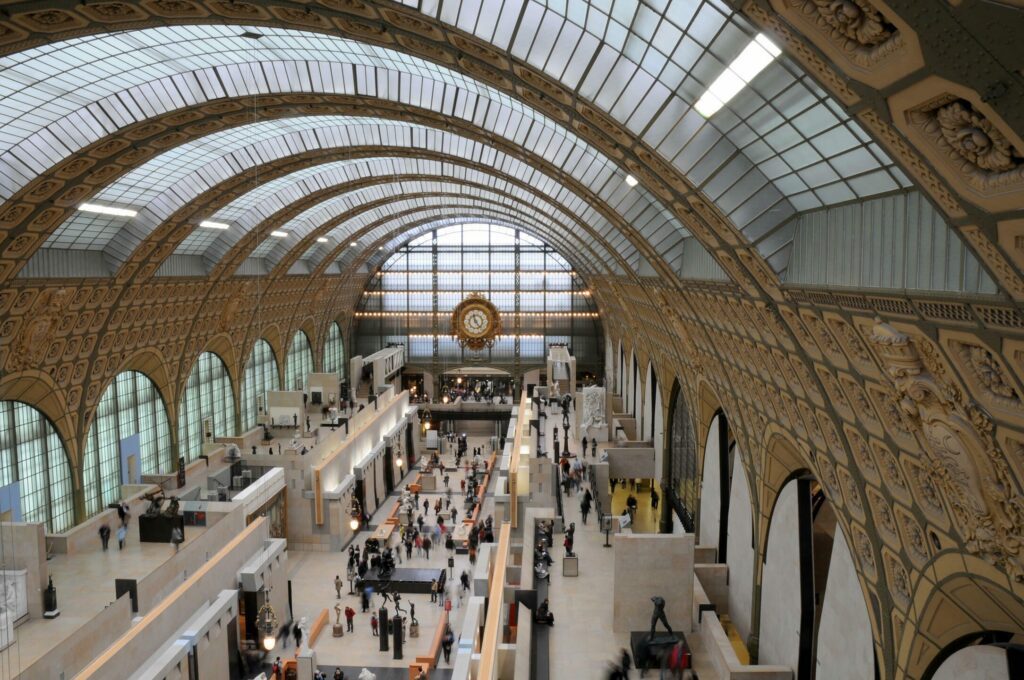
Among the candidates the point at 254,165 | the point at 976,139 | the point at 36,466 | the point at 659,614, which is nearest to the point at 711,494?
the point at 659,614

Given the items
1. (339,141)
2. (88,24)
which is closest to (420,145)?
(339,141)

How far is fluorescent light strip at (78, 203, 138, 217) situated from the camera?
90.4 feet

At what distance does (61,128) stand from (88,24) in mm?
6836

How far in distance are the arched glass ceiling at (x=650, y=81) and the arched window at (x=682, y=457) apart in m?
15.9

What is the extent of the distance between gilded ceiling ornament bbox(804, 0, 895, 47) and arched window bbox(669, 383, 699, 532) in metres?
26.8

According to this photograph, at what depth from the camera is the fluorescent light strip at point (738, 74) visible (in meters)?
9.62

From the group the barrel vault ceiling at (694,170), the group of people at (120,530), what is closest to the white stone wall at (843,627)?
the barrel vault ceiling at (694,170)

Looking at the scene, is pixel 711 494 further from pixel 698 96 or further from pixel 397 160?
pixel 397 160

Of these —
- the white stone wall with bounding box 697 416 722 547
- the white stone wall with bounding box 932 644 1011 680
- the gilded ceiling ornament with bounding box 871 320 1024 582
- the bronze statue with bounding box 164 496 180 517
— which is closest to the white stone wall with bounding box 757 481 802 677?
the white stone wall with bounding box 697 416 722 547

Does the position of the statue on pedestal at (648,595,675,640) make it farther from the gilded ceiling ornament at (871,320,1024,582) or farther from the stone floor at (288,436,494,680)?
the gilded ceiling ornament at (871,320,1024,582)

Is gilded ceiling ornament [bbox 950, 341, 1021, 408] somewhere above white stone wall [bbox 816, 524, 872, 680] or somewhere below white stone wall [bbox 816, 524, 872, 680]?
above

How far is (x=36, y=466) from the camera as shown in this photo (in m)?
30.6

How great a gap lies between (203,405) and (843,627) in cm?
3754

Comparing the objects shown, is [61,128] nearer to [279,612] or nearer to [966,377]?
[279,612]
